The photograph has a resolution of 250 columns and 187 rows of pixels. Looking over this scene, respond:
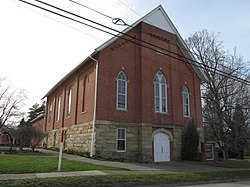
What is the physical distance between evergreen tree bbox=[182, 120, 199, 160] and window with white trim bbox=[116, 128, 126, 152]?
5.79m

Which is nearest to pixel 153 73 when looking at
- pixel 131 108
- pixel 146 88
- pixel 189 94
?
pixel 146 88

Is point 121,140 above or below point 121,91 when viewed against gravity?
below

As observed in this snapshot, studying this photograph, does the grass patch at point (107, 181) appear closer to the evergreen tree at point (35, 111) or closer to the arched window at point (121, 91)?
the arched window at point (121, 91)

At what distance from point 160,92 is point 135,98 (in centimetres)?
264

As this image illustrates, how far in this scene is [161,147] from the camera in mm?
22109

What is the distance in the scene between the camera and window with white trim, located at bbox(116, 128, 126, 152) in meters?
20.5

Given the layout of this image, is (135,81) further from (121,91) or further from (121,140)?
(121,140)

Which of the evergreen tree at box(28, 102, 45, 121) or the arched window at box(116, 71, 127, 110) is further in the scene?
the evergreen tree at box(28, 102, 45, 121)

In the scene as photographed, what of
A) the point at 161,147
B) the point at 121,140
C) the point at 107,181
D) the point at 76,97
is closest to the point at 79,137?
the point at 121,140

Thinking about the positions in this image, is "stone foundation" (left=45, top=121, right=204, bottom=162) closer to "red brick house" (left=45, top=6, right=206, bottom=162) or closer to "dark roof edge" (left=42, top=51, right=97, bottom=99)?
"red brick house" (left=45, top=6, right=206, bottom=162)

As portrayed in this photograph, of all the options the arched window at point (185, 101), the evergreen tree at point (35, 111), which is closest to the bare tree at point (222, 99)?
the arched window at point (185, 101)

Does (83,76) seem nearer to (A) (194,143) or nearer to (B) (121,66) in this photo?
(B) (121,66)

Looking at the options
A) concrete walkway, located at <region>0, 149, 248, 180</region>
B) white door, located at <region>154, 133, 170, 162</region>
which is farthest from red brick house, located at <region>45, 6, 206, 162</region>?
concrete walkway, located at <region>0, 149, 248, 180</region>

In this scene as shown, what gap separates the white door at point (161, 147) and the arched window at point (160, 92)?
7.33 ft
